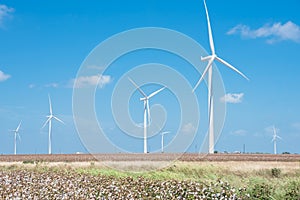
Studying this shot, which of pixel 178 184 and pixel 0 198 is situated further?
pixel 178 184

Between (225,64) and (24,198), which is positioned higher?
(225,64)

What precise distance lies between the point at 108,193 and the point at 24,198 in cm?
226

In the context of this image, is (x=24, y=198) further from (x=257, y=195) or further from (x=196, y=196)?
(x=257, y=195)

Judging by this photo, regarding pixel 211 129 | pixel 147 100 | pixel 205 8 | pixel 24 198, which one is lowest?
pixel 24 198

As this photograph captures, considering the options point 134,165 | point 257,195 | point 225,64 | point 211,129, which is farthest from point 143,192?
point 225,64

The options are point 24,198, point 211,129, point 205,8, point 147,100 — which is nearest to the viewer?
point 24,198

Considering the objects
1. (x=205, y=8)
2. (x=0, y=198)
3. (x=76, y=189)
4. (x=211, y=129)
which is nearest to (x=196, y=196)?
(x=76, y=189)

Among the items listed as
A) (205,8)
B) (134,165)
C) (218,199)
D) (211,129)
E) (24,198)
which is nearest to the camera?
(218,199)

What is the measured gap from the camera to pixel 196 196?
12.6 meters

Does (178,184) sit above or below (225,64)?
below

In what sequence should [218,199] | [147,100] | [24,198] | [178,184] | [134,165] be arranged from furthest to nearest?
[147,100] < [134,165] < [178,184] < [24,198] < [218,199]

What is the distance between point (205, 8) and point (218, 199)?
31.6 m

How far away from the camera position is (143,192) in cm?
1377

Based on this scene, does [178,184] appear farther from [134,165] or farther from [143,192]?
[134,165]
